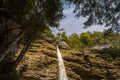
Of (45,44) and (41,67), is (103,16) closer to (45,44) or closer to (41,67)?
(41,67)

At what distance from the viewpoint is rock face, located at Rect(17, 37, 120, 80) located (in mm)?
20797

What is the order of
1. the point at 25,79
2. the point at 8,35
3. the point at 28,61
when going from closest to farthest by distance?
the point at 8,35 → the point at 25,79 → the point at 28,61

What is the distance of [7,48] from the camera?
12.8 metres

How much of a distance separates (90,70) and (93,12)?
10.8 m

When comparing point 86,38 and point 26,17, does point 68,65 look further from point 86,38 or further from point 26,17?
point 86,38

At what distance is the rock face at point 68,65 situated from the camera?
20.8 m

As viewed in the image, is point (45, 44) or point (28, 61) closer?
point (28, 61)

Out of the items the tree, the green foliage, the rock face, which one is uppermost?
the green foliage

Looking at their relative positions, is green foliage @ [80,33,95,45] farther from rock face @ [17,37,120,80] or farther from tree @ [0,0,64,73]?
tree @ [0,0,64,73]

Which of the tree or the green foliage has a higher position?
the green foliage

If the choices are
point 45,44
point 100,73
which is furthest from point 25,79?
point 100,73

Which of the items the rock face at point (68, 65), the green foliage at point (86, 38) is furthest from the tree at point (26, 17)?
the green foliage at point (86, 38)

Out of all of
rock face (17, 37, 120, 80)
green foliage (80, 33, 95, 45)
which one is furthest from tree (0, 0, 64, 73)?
green foliage (80, 33, 95, 45)

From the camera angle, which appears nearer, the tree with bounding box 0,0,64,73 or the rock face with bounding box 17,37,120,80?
the tree with bounding box 0,0,64,73
